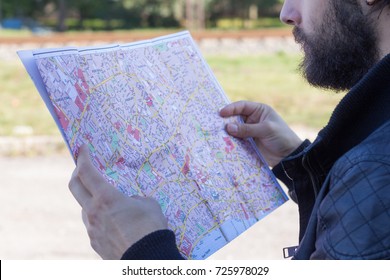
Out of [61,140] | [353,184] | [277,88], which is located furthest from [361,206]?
[277,88]

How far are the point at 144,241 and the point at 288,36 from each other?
14.9m

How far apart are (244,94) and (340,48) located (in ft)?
28.2

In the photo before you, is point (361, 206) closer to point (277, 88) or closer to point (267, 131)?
point (267, 131)

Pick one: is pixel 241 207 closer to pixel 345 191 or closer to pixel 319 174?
pixel 319 174

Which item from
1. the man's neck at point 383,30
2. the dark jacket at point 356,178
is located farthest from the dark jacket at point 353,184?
the man's neck at point 383,30

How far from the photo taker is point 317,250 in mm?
1318

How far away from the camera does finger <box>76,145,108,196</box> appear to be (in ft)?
4.73

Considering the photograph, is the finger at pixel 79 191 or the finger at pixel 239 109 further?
the finger at pixel 239 109

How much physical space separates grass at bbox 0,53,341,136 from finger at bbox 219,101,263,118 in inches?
240

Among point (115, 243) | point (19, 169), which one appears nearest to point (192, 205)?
point (115, 243)

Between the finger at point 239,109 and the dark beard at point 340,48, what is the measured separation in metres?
0.33

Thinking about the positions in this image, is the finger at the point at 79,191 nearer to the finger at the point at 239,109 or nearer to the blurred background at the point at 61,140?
the finger at the point at 239,109

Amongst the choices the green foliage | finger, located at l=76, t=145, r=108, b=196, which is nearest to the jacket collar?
finger, located at l=76, t=145, r=108, b=196

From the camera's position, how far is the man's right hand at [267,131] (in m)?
2.08
